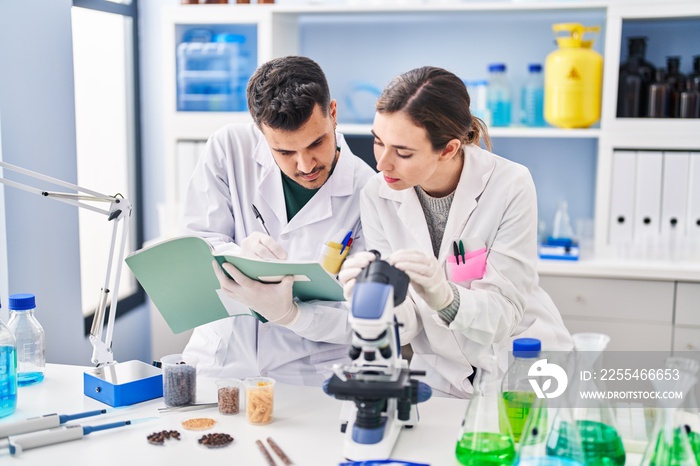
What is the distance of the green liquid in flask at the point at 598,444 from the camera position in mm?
1229

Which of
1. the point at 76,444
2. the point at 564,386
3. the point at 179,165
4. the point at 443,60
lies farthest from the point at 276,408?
the point at 443,60

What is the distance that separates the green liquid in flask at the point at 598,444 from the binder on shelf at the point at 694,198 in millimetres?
2024

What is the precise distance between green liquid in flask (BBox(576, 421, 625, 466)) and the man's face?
36.1 inches

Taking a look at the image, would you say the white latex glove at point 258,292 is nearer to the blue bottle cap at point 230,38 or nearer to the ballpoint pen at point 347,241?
the ballpoint pen at point 347,241

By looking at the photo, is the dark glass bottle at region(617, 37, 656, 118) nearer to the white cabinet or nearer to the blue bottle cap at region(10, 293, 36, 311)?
the white cabinet

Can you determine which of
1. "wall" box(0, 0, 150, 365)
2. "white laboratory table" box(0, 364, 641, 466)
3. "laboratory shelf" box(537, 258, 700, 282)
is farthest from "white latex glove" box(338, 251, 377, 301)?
"laboratory shelf" box(537, 258, 700, 282)

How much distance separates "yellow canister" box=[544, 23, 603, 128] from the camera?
3.00 meters

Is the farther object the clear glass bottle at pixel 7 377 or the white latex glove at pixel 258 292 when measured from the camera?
the white latex glove at pixel 258 292

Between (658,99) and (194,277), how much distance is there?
2.14 metres

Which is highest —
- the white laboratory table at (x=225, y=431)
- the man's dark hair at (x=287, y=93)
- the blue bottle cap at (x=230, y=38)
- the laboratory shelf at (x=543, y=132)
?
the blue bottle cap at (x=230, y=38)

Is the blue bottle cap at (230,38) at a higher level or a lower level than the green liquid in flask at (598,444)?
higher

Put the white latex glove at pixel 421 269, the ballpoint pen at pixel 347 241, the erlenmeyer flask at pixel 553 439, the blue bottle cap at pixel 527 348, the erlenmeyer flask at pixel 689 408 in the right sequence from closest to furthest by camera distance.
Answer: the erlenmeyer flask at pixel 689 408, the erlenmeyer flask at pixel 553 439, the blue bottle cap at pixel 527 348, the white latex glove at pixel 421 269, the ballpoint pen at pixel 347 241

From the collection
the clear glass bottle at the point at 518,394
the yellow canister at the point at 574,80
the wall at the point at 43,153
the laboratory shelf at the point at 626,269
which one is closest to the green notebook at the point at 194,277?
the clear glass bottle at the point at 518,394

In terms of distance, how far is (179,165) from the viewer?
3.35 metres
